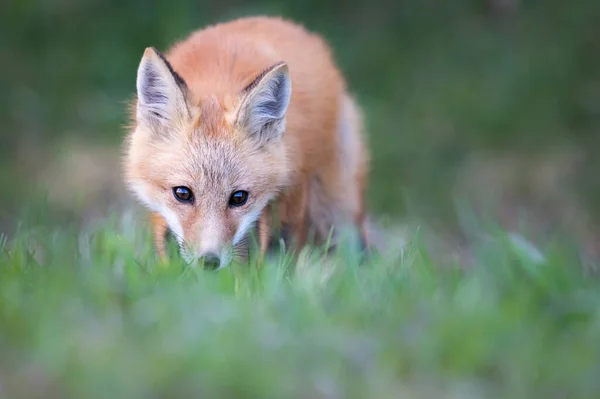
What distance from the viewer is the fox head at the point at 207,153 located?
4125 millimetres

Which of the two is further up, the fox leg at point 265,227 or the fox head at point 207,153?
the fox head at point 207,153

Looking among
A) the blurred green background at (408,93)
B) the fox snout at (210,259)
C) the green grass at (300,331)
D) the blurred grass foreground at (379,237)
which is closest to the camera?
the green grass at (300,331)

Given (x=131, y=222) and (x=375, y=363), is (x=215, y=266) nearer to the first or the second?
(x=375, y=363)

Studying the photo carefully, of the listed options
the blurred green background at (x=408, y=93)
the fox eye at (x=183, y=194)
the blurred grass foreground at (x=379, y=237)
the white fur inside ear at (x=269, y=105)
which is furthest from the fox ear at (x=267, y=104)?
the blurred green background at (x=408, y=93)

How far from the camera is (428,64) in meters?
9.36

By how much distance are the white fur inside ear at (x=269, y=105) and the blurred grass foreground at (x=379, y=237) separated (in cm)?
79

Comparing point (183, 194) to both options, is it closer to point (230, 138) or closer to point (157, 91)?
point (230, 138)

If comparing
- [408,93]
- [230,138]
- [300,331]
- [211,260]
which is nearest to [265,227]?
[230,138]

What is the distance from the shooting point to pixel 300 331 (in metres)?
2.84

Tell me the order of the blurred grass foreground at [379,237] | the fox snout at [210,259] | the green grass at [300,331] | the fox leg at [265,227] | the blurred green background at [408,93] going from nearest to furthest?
the green grass at [300,331]
the blurred grass foreground at [379,237]
the fox snout at [210,259]
the fox leg at [265,227]
the blurred green background at [408,93]

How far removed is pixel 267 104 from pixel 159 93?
0.60m

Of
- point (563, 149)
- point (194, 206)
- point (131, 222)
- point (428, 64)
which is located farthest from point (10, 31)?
point (563, 149)

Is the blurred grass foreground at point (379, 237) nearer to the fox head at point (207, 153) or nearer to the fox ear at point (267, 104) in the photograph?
the fox head at point (207, 153)

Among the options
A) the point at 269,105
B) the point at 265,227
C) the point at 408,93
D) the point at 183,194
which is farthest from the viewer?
the point at 408,93
